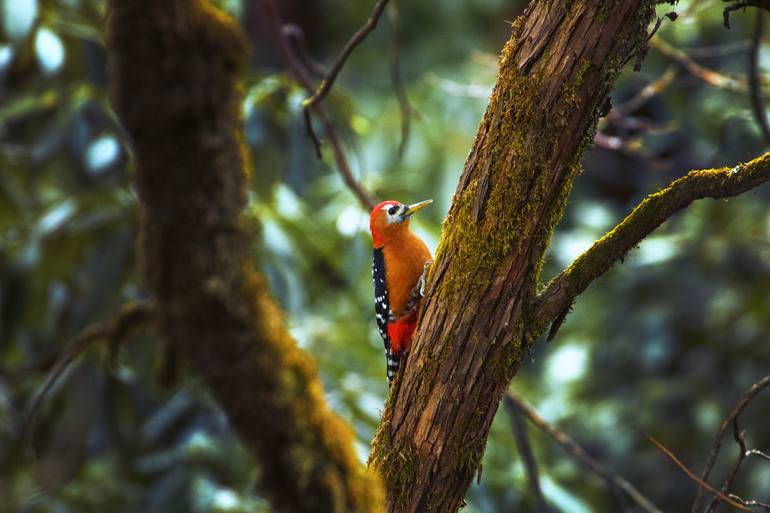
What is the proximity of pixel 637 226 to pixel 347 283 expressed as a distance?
2.54m

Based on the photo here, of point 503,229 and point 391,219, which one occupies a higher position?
point 391,219

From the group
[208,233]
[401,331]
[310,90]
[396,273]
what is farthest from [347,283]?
[208,233]

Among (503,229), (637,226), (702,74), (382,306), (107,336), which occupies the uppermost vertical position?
(702,74)

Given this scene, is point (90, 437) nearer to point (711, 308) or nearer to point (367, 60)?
point (711, 308)

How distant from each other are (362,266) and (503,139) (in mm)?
2316

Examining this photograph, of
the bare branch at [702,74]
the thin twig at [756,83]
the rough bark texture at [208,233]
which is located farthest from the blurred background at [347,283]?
the rough bark texture at [208,233]

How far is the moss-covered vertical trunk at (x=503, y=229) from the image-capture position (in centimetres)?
225

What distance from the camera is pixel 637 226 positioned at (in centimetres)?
237

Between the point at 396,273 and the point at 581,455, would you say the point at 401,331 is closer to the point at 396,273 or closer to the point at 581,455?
the point at 396,273

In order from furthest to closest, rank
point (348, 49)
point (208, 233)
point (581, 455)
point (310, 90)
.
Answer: point (310, 90)
point (581, 455)
point (348, 49)
point (208, 233)

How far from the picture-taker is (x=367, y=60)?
31.2ft

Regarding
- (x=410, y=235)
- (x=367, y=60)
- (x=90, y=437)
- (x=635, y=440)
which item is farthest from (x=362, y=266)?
(x=367, y=60)

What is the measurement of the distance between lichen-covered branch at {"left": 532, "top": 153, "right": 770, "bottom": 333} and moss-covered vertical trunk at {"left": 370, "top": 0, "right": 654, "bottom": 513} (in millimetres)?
72

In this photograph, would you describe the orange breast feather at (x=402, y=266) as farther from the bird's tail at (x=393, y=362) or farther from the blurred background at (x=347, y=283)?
the bird's tail at (x=393, y=362)
